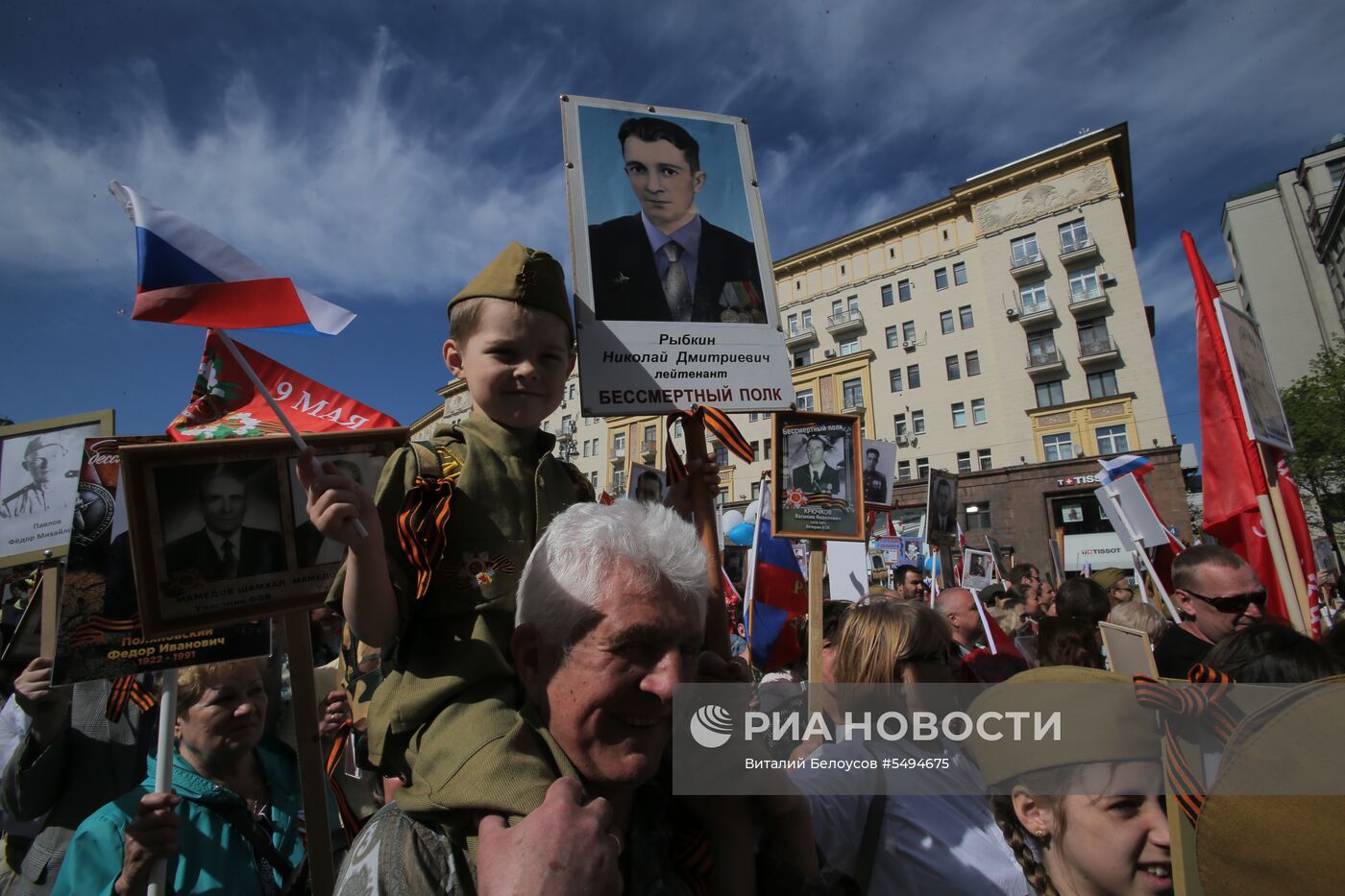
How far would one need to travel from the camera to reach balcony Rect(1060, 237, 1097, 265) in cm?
3684

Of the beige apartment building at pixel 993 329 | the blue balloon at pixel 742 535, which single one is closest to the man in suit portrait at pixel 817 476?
the blue balloon at pixel 742 535

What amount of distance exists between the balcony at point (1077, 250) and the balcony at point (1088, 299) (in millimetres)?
1659

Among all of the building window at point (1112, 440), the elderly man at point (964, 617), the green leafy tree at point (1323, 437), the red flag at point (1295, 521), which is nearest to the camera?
the red flag at point (1295, 521)

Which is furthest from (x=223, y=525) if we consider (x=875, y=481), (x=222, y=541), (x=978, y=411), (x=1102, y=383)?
(x=978, y=411)

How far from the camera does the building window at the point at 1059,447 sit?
3619 centimetres

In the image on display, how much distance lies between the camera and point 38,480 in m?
3.87

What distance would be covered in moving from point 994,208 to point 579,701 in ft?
153

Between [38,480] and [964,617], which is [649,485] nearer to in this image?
[964,617]

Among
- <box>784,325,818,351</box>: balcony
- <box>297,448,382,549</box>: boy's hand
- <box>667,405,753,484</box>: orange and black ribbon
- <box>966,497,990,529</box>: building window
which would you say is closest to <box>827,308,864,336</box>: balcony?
<box>784,325,818,351</box>: balcony

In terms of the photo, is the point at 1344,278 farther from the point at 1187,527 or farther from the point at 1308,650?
the point at 1308,650

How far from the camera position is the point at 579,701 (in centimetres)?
139

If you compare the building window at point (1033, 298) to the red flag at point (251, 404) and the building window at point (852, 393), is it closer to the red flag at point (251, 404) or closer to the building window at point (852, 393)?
the building window at point (852, 393)

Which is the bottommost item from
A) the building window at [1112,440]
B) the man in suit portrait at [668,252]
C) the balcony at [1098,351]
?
the man in suit portrait at [668,252]

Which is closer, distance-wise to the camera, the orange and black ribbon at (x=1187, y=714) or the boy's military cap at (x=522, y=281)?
the orange and black ribbon at (x=1187, y=714)
